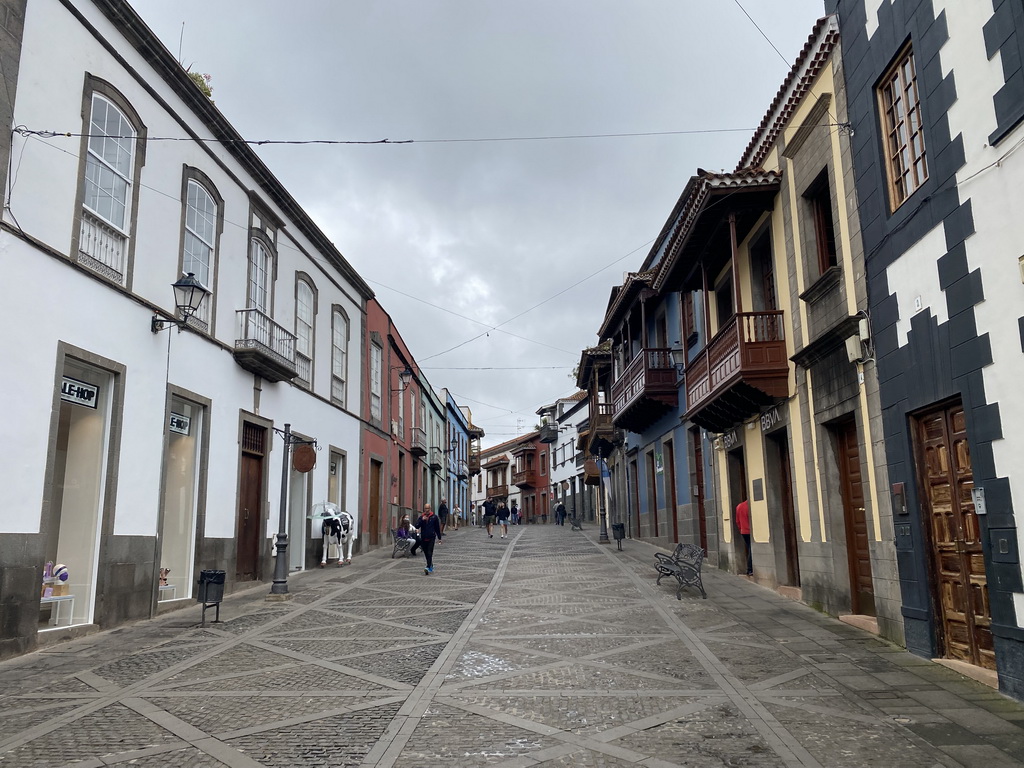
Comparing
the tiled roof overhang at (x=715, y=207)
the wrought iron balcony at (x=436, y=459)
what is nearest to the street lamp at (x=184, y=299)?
the tiled roof overhang at (x=715, y=207)

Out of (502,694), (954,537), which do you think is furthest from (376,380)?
(954,537)

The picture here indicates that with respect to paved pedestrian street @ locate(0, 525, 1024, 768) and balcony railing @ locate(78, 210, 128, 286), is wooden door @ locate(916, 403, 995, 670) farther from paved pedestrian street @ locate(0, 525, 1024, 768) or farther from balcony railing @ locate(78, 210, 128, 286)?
balcony railing @ locate(78, 210, 128, 286)

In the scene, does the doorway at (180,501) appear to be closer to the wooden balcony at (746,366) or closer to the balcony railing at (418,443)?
the wooden balcony at (746,366)

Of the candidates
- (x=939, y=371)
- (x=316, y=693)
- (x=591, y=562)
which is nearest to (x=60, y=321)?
(x=316, y=693)

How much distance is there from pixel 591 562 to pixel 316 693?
11.6m

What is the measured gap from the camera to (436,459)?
1564 inches

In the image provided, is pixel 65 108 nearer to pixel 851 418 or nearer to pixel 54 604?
pixel 54 604

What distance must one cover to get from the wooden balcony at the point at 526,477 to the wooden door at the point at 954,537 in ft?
185

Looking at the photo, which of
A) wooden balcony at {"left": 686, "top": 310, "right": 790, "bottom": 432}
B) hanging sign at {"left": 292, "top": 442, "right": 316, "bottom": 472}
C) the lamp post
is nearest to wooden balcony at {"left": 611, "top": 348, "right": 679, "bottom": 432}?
wooden balcony at {"left": 686, "top": 310, "right": 790, "bottom": 432}

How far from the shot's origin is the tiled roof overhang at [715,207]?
12.1m

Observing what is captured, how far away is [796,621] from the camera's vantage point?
32.6 feet

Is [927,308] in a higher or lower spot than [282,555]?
higher

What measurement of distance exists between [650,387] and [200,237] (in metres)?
10.9

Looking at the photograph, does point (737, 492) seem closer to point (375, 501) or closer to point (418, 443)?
point (375, 501)
